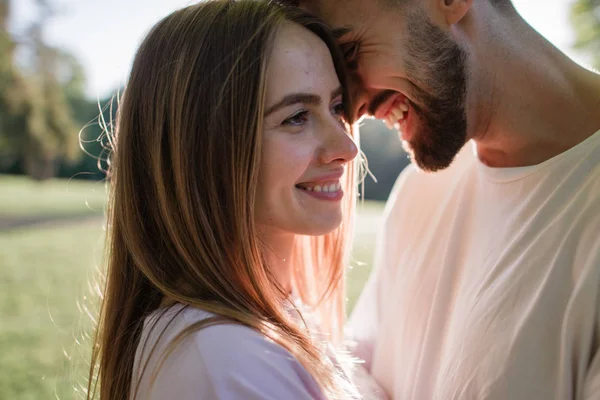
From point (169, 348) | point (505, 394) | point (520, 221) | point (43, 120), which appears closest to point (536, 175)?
point (520, 221)

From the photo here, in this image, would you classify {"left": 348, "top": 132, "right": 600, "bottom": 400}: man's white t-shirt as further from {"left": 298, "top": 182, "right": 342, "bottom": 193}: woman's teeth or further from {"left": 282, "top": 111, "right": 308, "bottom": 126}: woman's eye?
{"left": 282, "top": 111, "right": 308, "bottom": 126}: woman's eye

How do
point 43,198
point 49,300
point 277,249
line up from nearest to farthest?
1. point 277,249
2. point 49,300
3. point 43,198

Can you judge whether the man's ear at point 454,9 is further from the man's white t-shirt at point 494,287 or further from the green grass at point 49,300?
the green grass at point 49,300

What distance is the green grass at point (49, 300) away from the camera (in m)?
4.02

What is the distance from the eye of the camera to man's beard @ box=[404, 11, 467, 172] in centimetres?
228

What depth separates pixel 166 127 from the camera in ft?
5.98

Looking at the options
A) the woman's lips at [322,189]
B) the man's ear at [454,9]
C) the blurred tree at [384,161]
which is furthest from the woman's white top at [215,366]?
the blurred tree at [384,161]

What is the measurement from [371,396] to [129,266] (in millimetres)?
1006

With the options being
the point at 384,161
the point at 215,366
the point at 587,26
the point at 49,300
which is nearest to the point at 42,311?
the point at 49,300

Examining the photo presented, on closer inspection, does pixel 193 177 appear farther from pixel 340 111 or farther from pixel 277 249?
pixel 340 111

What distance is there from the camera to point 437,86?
232 cm

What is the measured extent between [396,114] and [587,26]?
18.8 metres

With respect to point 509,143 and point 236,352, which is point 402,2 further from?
point 236,352

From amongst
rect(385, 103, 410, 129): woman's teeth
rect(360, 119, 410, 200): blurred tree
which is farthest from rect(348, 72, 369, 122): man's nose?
rect(360, 119, 410, 200): blurred tree
